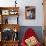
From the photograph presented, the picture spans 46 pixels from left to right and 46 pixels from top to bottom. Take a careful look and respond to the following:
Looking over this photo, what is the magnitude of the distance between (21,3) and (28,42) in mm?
1376

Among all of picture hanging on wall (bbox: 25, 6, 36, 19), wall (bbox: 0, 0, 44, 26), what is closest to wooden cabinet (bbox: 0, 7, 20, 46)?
wall (bbox: 0, 0, 44, 26)

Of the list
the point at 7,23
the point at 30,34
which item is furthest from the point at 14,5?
the point at 30,34

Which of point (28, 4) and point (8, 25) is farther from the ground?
point (28, 4)

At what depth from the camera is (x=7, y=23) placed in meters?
5.23

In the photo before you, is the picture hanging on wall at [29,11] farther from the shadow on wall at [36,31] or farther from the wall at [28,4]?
the shadow on wall at [36,31]

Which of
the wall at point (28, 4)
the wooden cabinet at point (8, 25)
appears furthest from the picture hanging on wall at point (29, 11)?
the wooden cabinet at point (8, 25)

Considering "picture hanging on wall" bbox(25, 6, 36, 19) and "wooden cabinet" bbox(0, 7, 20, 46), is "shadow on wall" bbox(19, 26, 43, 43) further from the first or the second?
"picture hanging on wall" bbox(25, 6, 36, 19)

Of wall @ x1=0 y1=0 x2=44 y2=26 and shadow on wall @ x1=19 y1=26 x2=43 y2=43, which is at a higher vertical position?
wall @ x1=0 y1=0 x2=44 y2=26

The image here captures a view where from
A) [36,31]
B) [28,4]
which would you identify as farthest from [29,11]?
[36,31]

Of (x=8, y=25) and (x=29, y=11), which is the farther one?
(x=29, y=11)

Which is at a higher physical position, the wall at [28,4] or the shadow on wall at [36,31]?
the wall at [28,4]

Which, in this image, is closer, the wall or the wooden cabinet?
the wooden cabinet

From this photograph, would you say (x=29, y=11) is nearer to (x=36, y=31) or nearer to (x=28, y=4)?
(x=28, y=4)

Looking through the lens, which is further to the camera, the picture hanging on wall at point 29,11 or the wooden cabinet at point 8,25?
the picture hanging on wall at point 29,11
